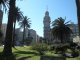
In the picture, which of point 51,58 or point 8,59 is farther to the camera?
point 8,59

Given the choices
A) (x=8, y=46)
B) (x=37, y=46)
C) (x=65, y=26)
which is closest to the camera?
(x=8, y=46)

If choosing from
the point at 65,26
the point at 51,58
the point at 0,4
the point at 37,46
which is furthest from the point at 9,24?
the point at 65,26

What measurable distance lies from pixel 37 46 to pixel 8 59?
30.7 meters

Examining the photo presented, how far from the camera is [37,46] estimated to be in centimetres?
5397

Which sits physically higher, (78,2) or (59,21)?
(59,21)

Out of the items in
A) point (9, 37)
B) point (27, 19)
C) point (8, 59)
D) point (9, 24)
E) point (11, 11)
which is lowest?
point (8, 59)

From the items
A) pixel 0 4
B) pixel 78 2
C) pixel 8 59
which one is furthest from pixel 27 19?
pixel 78 2

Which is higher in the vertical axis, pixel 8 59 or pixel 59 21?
pixel 59 21

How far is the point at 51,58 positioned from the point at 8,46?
15592 mm

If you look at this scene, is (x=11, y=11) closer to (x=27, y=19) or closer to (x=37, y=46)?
(x=37, y=46)

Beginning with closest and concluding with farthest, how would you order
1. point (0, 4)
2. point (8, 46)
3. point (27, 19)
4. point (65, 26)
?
1. point (8, 46)
2. point (0, 4)
3. point (65, 26)
4. point (27, 19)

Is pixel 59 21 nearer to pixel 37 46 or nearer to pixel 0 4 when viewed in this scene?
pixel 37 46

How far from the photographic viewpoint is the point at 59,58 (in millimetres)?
12398

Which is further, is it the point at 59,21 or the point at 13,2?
the point at 59,21
